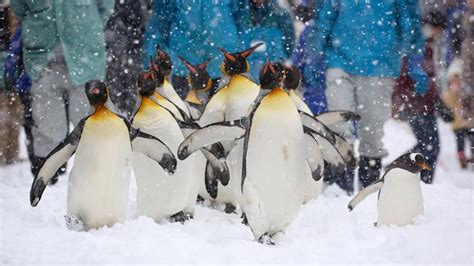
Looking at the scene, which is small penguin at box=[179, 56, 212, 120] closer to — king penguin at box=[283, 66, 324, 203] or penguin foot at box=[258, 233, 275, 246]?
king penguin at box=[283, 66, 324, 203]

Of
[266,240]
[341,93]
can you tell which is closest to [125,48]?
[341,93]

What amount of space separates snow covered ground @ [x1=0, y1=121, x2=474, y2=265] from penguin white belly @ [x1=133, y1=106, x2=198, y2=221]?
13cm

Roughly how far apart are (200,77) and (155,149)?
3.79 ft

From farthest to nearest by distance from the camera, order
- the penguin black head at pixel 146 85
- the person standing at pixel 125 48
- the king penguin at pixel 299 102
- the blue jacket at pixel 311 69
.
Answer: the person standing at pixel 125 48, the blue jacket at pixel 311 69, the king penguin at pixel 299 102, the penguin black head at pixel 146 85

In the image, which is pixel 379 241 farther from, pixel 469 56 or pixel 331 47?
pixel 469 56

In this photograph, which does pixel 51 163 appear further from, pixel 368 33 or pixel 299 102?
pixel 368 33

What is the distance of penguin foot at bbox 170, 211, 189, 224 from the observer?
14.1 ft

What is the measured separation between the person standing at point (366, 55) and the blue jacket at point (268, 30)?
24cm

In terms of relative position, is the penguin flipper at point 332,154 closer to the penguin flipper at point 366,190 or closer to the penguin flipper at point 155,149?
the penguin flipper at point 366,190

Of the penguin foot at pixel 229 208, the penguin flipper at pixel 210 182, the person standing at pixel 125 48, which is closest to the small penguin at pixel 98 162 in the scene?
the penguin flipper at pixel 210 182

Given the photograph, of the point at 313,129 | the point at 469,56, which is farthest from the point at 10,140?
the point at 469,56

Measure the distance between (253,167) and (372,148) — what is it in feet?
6.32

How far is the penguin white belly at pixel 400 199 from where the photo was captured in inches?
167

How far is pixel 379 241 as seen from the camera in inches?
155
